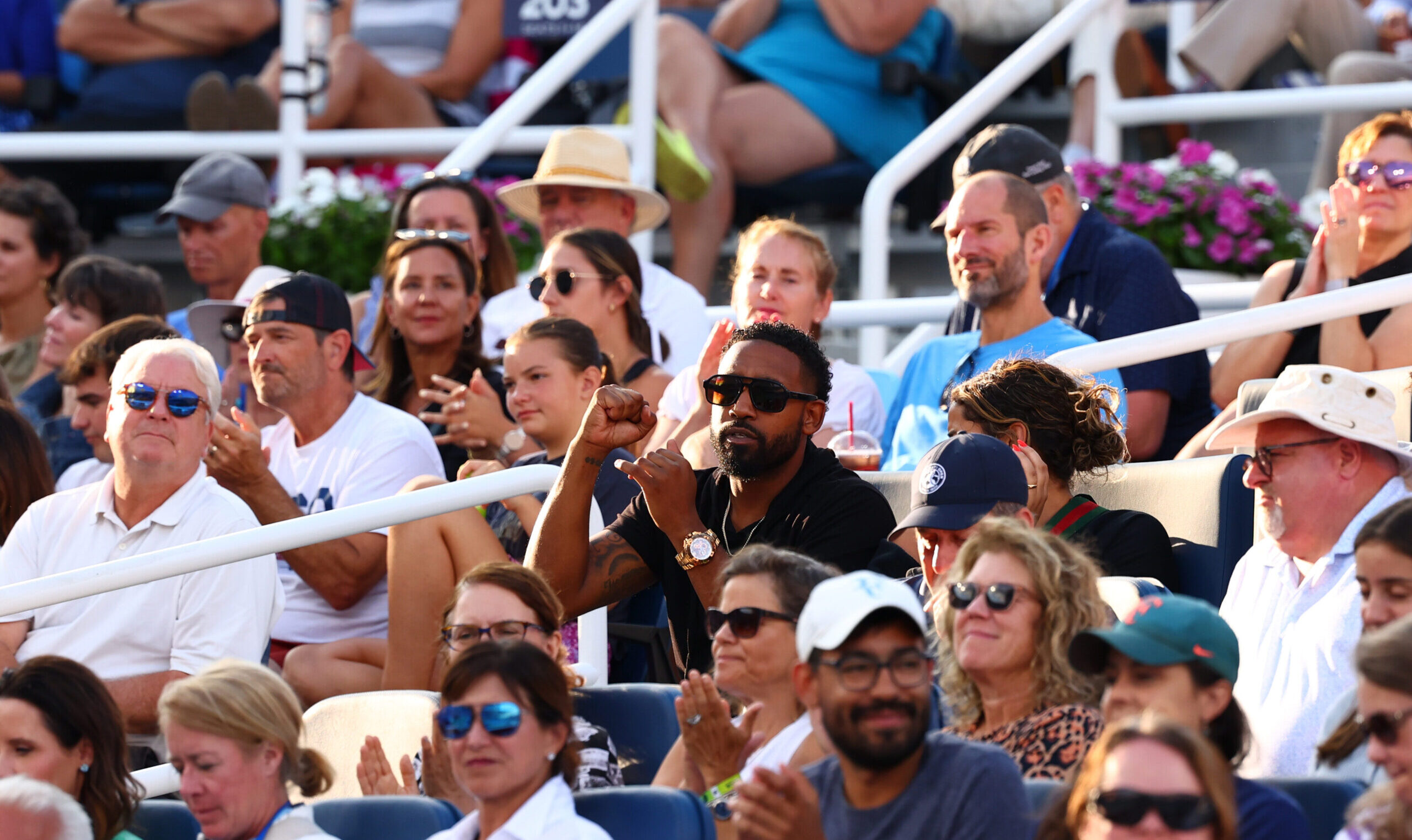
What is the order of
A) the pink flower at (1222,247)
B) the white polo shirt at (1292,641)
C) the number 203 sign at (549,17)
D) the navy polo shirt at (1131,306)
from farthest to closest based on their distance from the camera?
the number 203 sign at (549,17) → the pink flower at (1222,247) → the navy polo shirt at (1131,306) → the white polo shirt at (1292,641)

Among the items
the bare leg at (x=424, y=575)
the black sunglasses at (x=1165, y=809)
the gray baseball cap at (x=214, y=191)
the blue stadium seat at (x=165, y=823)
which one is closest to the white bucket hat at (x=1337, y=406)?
the black sunglasses at (x=1165, y=809)

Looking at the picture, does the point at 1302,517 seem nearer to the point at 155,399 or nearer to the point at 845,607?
the point at 845,607

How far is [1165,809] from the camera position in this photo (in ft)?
8.79

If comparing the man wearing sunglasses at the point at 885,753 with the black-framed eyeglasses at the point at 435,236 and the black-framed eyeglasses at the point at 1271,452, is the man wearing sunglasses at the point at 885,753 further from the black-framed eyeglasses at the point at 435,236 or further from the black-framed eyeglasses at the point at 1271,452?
the black-framed eyeglasses at the point at 435,236

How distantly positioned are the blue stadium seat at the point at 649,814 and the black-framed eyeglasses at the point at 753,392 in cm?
128

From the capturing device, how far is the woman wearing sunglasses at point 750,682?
3.57 meters

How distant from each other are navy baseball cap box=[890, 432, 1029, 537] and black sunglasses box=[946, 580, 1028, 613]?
1.37 ft

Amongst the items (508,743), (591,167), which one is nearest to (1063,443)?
(508,743)

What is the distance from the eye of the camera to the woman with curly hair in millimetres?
4258

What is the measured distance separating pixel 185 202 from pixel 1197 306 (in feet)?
12.1

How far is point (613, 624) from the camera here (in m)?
5.11

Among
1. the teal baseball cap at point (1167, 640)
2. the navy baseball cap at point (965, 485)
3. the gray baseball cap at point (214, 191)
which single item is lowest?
the teal baseball cap at point (1167, 640)

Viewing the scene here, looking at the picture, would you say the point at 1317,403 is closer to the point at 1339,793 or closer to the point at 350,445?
the point at 1339,793

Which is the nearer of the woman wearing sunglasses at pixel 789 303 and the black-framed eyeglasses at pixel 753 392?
the black-framed eyeglasses at pixel 753 392
